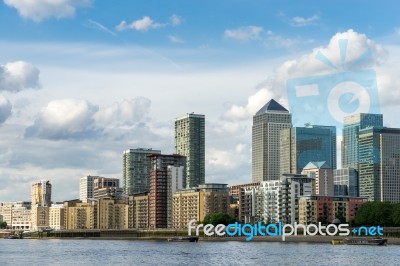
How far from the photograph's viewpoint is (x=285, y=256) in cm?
13588

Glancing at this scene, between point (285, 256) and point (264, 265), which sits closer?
point (264, 265)

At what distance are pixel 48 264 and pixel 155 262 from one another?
16.4m

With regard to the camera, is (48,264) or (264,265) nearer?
(264,265)

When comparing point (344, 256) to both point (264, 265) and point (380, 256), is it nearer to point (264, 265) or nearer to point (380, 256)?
point (380, 256)

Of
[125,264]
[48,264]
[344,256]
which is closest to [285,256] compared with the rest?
[344,256]

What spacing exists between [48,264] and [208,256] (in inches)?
1240

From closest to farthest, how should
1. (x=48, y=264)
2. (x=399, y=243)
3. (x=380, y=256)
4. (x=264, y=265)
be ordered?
1. (x=264, y=265)
2. (x=48, y=264)
3. (x=380, y=256)
4. (x=399, y=243)

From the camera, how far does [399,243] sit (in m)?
191

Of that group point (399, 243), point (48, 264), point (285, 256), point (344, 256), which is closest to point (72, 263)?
point (48, 264)

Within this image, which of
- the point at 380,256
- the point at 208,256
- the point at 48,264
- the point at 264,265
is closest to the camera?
the point at 264,265

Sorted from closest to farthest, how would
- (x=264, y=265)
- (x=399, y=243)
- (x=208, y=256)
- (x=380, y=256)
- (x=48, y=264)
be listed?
(x=264, y=265) → (x=48, y=264) → (x=380, y=256) → (x=208, y=256) → (x=399, y=243)

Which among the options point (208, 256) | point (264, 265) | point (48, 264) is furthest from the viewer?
point (208, 256)

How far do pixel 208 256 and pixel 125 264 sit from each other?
24951 mm

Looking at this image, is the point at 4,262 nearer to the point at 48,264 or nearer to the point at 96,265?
the point at 48,264
